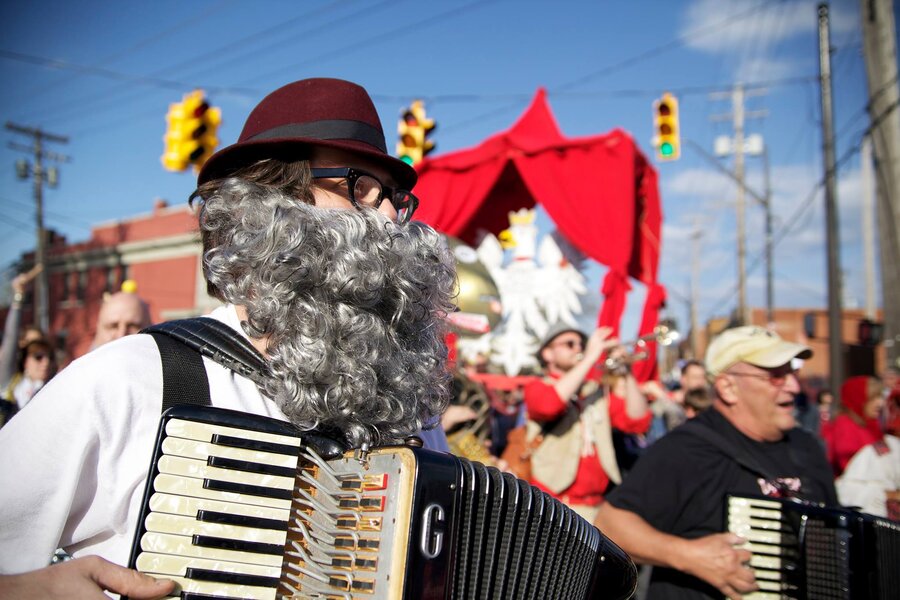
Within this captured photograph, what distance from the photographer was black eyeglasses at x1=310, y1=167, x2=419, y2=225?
1521 mm

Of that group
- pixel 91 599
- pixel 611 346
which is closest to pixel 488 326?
pixel 611 346

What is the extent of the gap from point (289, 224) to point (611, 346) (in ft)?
12.1

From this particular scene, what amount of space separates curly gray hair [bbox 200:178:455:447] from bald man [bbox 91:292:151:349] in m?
2.53

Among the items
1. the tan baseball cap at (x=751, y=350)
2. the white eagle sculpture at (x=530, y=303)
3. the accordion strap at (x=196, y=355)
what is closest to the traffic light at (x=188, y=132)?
the white eagle sculpture at (x=530, y=303)

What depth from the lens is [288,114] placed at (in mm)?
1577

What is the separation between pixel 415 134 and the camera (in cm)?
1066

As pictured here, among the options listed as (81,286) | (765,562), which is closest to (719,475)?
(765,562)

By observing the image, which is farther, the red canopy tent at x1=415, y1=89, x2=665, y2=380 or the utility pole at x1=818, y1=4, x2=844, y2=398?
the utility pole at x1=818, y1=4, x2=844, y2=398

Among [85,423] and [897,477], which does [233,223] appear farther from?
[897,477]

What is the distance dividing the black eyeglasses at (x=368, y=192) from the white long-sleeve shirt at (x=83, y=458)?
0.51 m

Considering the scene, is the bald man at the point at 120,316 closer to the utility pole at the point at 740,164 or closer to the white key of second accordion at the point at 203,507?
the white key of second accordion at the point at 203,507

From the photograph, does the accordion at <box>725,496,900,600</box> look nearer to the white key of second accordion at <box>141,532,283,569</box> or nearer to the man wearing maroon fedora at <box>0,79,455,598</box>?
the man wearing maroon fedora at <box>0,79,455,598</box>

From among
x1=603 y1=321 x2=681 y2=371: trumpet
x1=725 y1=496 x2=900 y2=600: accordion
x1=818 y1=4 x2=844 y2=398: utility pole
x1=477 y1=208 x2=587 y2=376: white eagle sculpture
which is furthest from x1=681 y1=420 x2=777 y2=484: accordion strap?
x1=818 y1=4 x2=844 y2=398: utility pole

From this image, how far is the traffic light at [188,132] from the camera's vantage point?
29.1 feet
